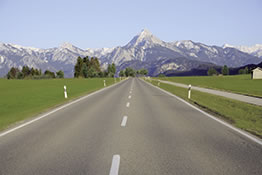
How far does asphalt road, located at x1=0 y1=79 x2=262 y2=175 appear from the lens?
13.9 ft

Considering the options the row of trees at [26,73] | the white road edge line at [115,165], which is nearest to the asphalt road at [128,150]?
the white road edge line at [115,165]

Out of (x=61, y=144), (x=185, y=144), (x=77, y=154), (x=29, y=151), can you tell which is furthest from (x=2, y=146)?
(x=185, y=144)

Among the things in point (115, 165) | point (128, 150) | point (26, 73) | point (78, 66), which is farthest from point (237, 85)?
point (26, 73)

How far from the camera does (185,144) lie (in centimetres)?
582

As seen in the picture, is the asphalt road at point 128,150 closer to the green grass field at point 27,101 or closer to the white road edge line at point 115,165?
the white road edge line at point 115,165

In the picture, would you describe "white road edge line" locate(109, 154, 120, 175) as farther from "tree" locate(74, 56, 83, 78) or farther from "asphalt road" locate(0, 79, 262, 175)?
"tree" locate(74, 56, 83, 78)

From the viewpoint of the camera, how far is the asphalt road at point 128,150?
4.25 meters

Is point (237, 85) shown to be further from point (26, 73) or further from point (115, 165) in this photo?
point (26, 73)

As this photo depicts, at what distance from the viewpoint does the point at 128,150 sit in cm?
531

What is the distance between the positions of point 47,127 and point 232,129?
20.8 feet

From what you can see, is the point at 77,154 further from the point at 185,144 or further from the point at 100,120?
the point at 100,120

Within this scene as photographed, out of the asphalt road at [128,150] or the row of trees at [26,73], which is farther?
the row of trees at [26,73]

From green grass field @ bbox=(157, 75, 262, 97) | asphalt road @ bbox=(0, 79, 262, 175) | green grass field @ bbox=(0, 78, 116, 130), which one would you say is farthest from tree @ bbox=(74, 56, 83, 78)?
asphalt road @ bbox=(0, 79, 262, 175)

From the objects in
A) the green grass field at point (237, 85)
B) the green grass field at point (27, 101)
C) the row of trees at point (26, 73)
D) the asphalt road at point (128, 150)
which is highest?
the row of trees at point (26, 73)
